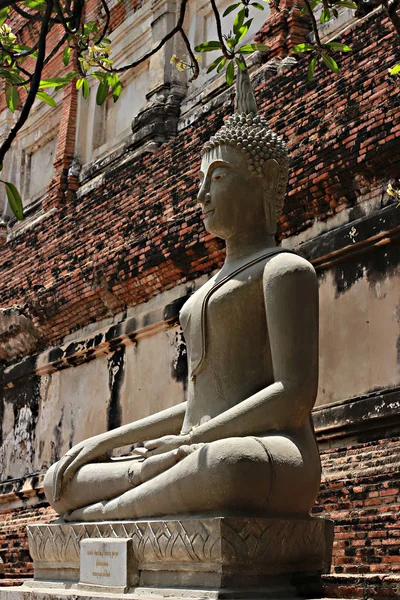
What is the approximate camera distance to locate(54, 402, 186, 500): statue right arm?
495 cm

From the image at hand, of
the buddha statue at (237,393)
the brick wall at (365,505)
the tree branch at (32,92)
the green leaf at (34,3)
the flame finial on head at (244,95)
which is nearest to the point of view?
the tree branch at (32,92)

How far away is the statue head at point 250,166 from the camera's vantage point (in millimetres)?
4922

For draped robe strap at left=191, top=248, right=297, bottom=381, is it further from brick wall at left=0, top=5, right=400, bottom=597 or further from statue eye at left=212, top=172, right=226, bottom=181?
brick wall at left=0, top=5, right=400, bottom=597

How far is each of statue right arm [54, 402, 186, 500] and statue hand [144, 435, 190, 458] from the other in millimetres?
484

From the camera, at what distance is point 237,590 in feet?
12.7

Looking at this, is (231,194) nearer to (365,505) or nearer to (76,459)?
(76,459)

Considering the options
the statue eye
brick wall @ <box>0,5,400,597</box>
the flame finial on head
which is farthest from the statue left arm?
brick wall @ <box>0,5,400,597</box>

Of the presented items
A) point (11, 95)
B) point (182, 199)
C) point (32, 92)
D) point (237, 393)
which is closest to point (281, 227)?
point (182, 199)

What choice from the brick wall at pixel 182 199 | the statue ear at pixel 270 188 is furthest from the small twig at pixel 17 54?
the brick wall at pixel 182 199

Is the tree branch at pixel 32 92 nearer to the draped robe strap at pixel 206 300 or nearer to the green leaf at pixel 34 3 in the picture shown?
the green leaf at pixel 34 3

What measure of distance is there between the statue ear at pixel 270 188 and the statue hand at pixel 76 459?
55.5 inches

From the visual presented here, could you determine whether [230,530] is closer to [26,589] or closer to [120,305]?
[26,589]

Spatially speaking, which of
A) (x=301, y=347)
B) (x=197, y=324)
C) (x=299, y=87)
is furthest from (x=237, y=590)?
(x=299, y=87)

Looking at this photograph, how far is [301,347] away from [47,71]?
39.9 feet
